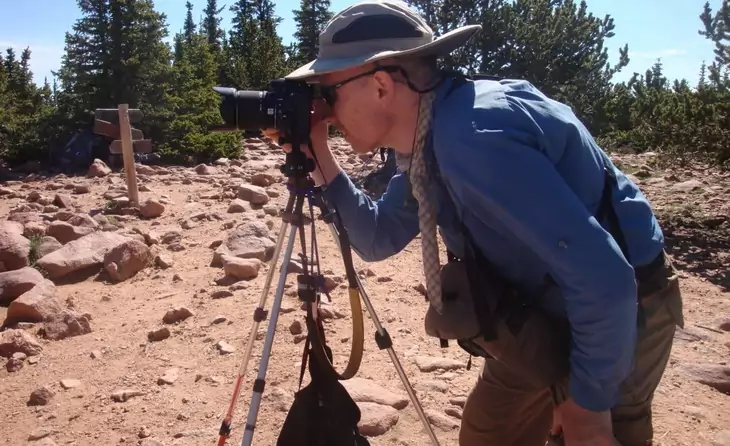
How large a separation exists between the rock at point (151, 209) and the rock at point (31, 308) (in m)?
3.02

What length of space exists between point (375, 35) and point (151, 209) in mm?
6222

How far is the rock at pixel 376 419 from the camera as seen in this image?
274 centimetres

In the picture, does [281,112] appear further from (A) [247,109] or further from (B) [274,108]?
(A) [247,109]

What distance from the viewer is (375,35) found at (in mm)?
1483

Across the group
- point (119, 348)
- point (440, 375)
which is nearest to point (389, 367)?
point (440, 375)

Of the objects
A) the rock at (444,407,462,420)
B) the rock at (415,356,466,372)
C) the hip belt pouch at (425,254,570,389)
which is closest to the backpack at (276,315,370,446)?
the hip belt pouch at (425,254,570,389)

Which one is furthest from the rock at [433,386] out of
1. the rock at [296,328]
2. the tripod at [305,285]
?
the tripod at [305,285]

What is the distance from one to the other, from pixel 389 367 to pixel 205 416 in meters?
0.97

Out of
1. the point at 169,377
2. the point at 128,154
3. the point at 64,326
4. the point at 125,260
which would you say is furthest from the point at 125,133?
the point at 169,377

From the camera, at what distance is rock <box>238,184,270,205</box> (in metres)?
7.25

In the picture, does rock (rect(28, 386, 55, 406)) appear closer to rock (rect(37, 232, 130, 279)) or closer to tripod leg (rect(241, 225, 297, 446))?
tripod leg (rect(241, 225, 297, 446))

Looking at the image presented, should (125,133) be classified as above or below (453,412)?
above

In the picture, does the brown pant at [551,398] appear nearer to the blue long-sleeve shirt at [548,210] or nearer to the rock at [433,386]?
the blue long-sleeve shirt at [548,210]

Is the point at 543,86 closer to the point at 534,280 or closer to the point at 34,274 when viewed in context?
the point at 34,274
